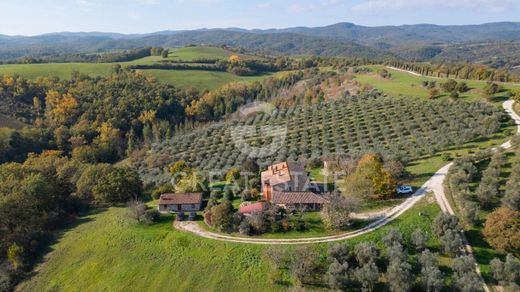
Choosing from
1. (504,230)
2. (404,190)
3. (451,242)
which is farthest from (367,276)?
(404,190)

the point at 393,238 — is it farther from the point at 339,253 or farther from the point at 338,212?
the point at 338,212

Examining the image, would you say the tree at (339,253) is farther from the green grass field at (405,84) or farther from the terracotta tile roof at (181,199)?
the green grass field at (405,84)

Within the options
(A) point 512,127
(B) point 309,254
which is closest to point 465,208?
(B) point 309,254

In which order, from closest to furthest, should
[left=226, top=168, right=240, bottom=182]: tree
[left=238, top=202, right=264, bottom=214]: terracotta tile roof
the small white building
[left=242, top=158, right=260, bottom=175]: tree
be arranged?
[left=238, top=202, right=264, bottom=214]: terracotta tile roof < the small white building < [left=226, top=168, right=240, bottom=182]: tree < [left=242, top=158, right=260, bottom=175]: tree

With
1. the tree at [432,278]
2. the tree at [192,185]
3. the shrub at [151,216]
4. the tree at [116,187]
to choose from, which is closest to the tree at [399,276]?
the tree at [432,278]

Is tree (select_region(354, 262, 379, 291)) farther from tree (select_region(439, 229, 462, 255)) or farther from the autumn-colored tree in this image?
the autumn-colored tree

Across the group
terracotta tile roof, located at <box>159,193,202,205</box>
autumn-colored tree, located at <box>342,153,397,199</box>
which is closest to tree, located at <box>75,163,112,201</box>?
terracotta tile roof, located at <box>159,193,202,205</box>
